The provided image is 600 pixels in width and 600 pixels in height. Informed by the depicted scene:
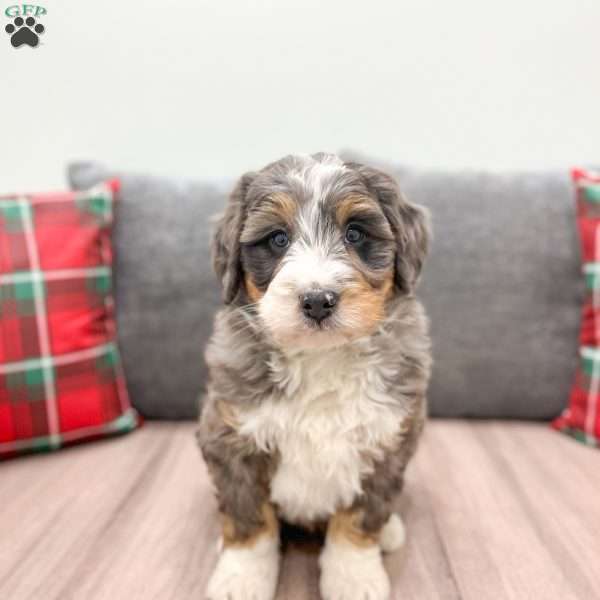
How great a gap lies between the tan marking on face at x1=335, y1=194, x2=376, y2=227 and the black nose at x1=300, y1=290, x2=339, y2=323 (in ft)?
0.79

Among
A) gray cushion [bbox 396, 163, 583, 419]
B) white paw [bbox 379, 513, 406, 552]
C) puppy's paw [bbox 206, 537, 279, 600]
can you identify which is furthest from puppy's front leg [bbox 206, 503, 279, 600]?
gray cushion [bbox 396, 163, 583, 419]

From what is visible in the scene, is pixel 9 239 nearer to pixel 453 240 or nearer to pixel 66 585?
pixel 66 585

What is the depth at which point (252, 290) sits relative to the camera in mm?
1584

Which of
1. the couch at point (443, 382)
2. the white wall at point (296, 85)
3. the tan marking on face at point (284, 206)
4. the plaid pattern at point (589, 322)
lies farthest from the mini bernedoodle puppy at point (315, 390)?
the plaid pattern at point (589, 322)

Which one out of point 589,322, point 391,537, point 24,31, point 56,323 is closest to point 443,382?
point 589,322

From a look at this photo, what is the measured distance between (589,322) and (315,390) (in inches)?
56.8

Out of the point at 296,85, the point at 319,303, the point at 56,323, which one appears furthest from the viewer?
the point at 296,85

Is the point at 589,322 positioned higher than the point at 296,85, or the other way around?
the point at 296,85

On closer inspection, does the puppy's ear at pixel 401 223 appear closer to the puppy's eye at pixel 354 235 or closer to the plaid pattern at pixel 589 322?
the puppy's eye at pixel 354 235

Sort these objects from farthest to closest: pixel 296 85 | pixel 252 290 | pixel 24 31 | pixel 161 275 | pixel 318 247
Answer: pixel 161 275, pixel 296 85, pixel 24 31, pixel 252 290, pixel 318 247

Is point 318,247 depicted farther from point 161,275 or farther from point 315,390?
point 161,275

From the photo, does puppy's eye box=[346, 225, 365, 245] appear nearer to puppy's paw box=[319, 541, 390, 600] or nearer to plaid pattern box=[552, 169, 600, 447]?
puppy's paw box=[319, 541, 390, 600]

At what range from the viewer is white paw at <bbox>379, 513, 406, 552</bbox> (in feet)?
5.69

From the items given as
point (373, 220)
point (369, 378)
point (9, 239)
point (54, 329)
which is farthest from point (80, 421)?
point (373, 220)
